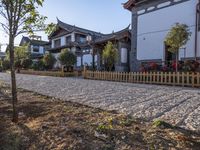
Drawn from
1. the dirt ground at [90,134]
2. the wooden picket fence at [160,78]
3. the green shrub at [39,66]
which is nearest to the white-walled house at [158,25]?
the wooden picket fence at [160,78]

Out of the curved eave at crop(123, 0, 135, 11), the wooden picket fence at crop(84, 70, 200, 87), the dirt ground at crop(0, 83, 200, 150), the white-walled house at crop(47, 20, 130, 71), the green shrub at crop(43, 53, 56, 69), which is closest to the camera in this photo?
the dirt ground at crop(0, 83, 200, 150)

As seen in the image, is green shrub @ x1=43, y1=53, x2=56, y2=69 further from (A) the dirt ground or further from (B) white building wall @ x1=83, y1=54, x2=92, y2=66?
(A) the dirt ground

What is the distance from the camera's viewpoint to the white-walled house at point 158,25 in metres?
15.2

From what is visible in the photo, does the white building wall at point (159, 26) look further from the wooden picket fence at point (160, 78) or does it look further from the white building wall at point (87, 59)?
the white building wall at point (87, 59)

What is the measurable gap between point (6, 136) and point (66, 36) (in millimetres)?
28966

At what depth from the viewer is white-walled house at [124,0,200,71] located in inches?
598

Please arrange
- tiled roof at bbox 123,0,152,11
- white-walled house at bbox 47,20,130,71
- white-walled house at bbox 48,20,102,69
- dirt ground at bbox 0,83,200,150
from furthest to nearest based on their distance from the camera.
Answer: white-walled house at bbox 48,20,102,69 → white-walled house at bbox 47,20,130,71 → tiled roof at bbox 123,0,152,11 → dirt ground at bbox 0,83,200,150

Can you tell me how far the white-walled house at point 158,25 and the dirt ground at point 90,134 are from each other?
38.3ft

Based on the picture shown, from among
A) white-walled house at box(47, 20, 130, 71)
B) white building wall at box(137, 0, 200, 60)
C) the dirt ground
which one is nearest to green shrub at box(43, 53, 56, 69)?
white-walled house at box(47, 20, 130, 71)

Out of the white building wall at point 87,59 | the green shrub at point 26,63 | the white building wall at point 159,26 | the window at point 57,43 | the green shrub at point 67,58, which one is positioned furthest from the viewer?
the window at point 57,43

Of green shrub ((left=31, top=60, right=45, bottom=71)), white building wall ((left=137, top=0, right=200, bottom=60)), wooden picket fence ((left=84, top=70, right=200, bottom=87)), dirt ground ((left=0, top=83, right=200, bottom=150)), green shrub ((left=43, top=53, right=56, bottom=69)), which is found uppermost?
white building wall ((left=137, top=0, right=200, bottom=60))

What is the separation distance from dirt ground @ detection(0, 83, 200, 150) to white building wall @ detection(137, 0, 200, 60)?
12.0 meters

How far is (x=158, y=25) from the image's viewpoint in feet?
56.5

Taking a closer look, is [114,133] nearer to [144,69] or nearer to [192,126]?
[192,126]
